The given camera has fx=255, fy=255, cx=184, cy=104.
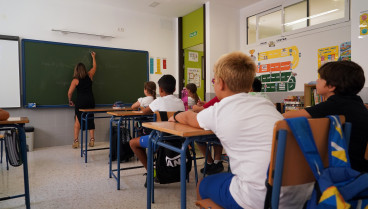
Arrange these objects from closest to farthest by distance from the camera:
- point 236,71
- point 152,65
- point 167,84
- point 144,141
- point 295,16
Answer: point 236,71 < point 144,141 < point 167,84 < point 295,16 < point 152,65

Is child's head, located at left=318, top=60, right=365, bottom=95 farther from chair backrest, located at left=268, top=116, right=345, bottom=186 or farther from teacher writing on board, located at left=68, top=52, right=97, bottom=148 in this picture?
teacher writing on board, located at left=68, top=52, right=97, bottom=148

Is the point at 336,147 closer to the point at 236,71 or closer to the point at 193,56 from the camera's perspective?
the point at 236,71

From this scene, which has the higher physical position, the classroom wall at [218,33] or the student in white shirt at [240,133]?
the classroom wall at [218,33]

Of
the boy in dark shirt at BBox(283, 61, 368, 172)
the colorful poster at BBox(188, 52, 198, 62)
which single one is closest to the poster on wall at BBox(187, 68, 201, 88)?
the colorful poster at BBox(188, 52, 198, 62)

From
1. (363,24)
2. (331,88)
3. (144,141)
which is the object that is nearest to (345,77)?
(331,88)

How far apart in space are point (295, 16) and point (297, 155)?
4.21 meters

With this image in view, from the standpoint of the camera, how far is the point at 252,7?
523cm

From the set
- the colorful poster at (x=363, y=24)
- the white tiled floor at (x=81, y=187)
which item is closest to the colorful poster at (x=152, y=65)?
the white tiled floor at (x=81, y=187)

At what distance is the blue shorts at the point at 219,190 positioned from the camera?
3.54 ft

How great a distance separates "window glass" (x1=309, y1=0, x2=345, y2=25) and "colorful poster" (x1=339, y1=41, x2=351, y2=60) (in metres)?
0.43

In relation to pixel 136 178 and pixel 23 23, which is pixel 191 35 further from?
pixel 136 178

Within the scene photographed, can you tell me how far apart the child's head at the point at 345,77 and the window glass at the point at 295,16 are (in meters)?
3.38

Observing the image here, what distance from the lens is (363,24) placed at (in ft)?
10.1

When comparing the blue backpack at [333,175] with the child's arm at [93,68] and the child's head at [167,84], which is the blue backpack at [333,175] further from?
the child's arm at [93,68]
